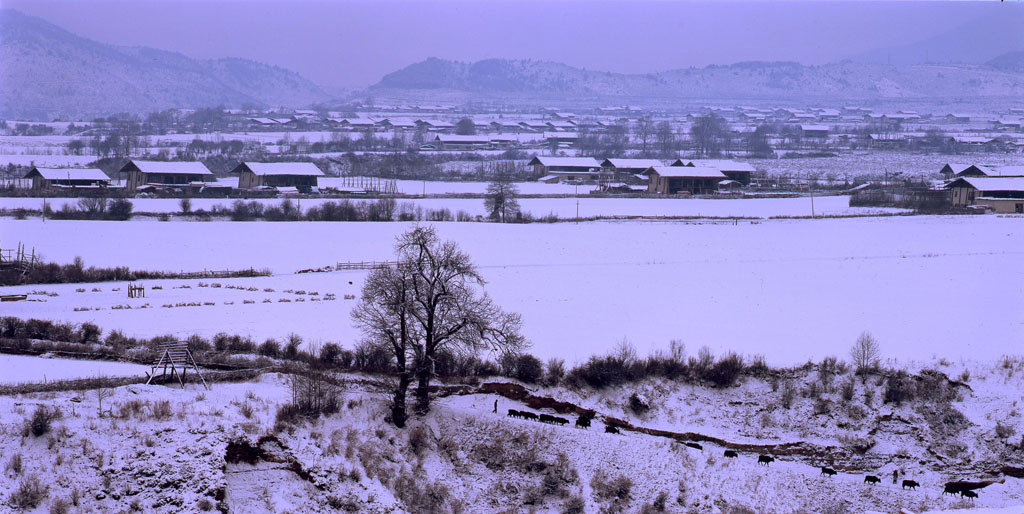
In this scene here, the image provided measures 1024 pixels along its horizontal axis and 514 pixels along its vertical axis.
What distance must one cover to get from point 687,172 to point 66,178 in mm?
50966

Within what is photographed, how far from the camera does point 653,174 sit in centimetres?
7894

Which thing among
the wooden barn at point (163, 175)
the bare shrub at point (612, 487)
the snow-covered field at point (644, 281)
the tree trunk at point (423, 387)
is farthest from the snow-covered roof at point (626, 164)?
the bare shrub at point (612, 487)

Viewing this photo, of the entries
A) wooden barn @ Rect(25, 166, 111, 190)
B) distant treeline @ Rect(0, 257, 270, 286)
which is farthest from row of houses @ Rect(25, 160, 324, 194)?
distant treeline @ Rect(0, 257, 270, 286)

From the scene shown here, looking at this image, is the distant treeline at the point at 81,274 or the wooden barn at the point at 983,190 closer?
the distant treeline at the point at 81,274

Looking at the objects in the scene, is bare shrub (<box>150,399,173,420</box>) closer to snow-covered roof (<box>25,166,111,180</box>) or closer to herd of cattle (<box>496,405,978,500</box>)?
herd of cattle (<box>496,405,978,500</box>)

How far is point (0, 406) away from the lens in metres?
17.7

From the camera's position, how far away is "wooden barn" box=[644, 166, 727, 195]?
77.4 m

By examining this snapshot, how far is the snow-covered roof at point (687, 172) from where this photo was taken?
3051 inches

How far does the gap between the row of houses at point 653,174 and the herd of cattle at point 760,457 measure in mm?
56477

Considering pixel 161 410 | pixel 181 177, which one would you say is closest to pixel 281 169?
pixel 181 177

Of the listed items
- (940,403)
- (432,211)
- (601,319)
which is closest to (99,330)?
(601,319)

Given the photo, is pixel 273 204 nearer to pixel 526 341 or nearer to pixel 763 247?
pixel 763 247

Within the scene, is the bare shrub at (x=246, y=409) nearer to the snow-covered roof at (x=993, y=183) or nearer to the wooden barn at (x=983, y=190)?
the wooden barn at (x=983, y=190)

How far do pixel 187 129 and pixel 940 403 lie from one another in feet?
→ 500
